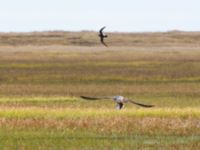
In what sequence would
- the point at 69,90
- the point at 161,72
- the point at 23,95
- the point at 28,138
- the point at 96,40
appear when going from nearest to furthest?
1. the point at 28,138
2. the point at 23,95
3. the point at 69,90
4. the point at 161,72
5. the point at 96,40

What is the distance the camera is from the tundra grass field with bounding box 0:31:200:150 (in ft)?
45.5

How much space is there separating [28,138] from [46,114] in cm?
313

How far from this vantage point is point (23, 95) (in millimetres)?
25219

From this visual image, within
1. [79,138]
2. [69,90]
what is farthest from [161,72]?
[79,138]

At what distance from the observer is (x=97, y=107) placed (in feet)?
71.0

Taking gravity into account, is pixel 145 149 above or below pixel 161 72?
below

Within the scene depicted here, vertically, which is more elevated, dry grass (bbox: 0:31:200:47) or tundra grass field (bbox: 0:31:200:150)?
dry grass (bbox: 0:31:200:47)

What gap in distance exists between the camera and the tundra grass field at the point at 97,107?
13859 mm

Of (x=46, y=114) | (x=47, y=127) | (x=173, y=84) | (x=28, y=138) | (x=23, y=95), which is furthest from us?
(x=173, y=84)

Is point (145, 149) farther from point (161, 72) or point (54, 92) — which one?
point (161, 72)

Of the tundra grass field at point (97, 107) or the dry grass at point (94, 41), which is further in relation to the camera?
the dry grass at point (94, 41)

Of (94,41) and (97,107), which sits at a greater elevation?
(94,41)

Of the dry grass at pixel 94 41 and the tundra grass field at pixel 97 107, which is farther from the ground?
the dry grass at pixel 94 41

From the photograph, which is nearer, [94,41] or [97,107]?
[97,107]
